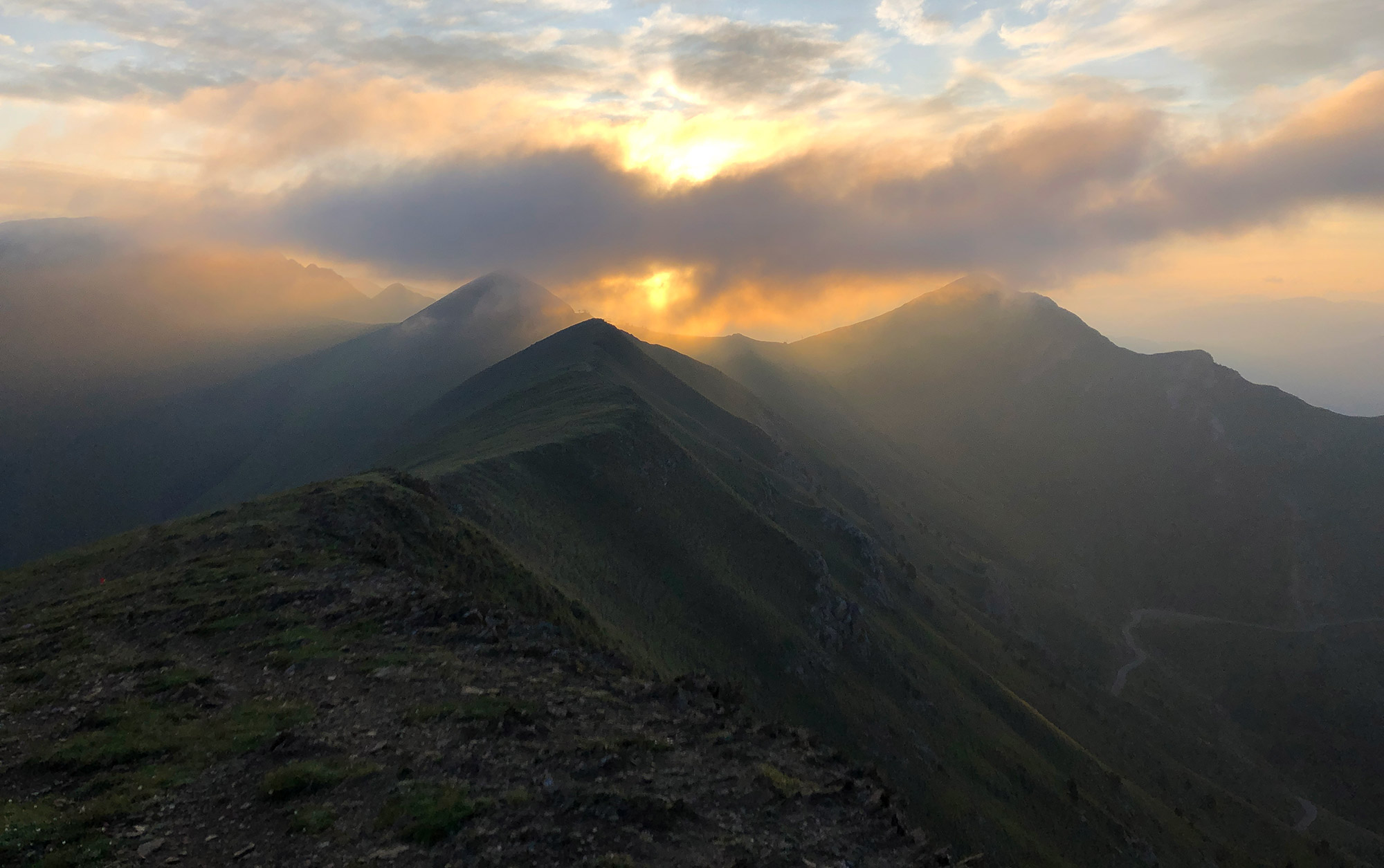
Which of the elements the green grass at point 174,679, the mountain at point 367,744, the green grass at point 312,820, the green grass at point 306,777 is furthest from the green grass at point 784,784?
the green grass at point 174,679

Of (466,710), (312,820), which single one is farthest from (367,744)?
(312,820)

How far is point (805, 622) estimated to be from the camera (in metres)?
88.0

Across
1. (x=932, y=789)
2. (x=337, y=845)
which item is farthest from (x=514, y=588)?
(x=932, y=789)

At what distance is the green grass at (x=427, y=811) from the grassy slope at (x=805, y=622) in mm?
38699

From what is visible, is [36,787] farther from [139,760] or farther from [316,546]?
[316,546]

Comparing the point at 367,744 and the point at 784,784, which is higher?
the point at 367,744

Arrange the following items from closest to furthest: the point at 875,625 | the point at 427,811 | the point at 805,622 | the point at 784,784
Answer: the point at 427,811
the point at 784,784
the point at 805,622
the point at 875,625

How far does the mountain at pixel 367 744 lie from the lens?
57.5 feet

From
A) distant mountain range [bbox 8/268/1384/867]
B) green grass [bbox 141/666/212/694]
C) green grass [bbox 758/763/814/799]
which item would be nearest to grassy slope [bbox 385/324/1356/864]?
distant mountain range [bbox 8/268/1384/867]

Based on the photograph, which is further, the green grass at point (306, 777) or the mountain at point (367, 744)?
the green grass at point (306, 777)

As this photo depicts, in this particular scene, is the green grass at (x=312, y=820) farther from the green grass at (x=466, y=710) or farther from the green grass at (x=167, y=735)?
the green grass at (x=466, y=710)

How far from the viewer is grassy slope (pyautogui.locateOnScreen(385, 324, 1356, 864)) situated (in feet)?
241

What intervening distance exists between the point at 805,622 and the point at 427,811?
74.7 metres

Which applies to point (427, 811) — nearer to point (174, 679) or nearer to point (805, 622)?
point (174, 679)
